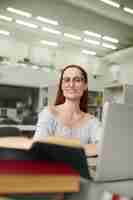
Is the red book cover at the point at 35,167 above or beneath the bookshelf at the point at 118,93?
beneath

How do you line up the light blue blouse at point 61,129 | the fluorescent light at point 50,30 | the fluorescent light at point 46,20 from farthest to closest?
the fluorescent light at point 50,30 → the fluorescent light at point 46,20 → the light blue blouse at point 61,129

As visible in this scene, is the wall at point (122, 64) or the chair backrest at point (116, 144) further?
the wall at point (122, 64)

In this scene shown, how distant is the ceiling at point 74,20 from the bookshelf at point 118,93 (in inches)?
58.4

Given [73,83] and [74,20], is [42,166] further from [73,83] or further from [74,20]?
[74,20]

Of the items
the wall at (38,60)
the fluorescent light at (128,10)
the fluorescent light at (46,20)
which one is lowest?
the wall at (38,60)

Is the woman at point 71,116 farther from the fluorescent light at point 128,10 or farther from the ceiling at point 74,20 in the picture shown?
the fluorescent light at point 128,10

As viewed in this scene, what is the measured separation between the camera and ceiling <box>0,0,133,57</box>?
524 centimetres

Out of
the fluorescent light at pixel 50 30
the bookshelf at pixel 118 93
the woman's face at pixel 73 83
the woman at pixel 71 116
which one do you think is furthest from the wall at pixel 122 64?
the woman's face at pixel 73 83

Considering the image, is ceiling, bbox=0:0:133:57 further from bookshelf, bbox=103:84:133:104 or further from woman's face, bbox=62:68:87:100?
woman's face, bbox=62:68:87:100

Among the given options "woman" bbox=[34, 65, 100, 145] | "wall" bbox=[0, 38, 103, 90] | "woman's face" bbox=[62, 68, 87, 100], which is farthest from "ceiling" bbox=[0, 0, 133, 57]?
"woman's face" bbox=[62, 68, 87, 100]

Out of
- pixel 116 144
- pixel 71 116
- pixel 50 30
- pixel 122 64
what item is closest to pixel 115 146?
pixel 116 144

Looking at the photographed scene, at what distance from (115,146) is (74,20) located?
5.82 m

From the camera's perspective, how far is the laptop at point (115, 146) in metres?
0.39

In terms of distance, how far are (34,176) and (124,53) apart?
7.75m
